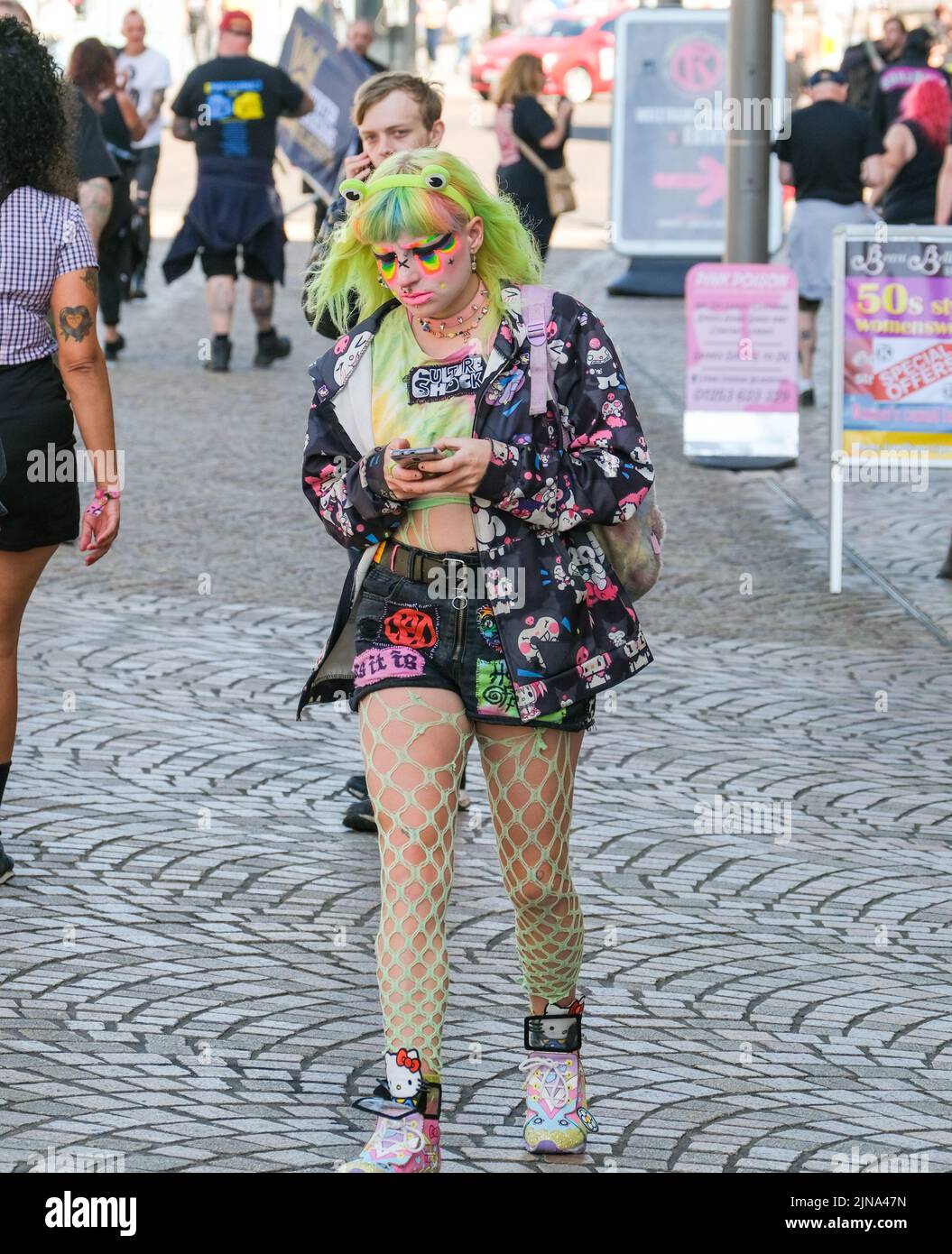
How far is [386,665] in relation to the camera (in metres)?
3.80

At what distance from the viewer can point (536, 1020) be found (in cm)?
404

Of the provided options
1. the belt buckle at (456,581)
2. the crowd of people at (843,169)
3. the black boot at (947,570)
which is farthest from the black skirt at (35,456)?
the crowd of people at (843,169)

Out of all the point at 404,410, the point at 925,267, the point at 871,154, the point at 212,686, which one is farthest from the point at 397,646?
the point at 871,154

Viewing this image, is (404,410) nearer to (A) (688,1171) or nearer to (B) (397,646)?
(B) (397,646)

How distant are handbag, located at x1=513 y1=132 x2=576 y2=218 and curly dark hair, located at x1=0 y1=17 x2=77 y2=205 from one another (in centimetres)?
923

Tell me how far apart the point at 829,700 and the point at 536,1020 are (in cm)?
350

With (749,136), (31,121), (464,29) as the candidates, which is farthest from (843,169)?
(464,29)

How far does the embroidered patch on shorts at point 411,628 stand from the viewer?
12.5 feet

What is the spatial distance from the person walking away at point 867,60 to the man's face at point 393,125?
14.8 metres

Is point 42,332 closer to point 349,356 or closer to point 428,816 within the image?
point 349,356

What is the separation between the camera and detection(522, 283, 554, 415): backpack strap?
3832 millimetres

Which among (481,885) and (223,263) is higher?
(223,263)

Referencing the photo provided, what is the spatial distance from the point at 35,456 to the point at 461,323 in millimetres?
1675

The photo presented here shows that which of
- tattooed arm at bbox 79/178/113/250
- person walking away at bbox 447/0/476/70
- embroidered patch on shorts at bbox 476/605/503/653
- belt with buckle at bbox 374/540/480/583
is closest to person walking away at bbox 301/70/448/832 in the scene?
belt with buckle at bbox 374/540/480/583
